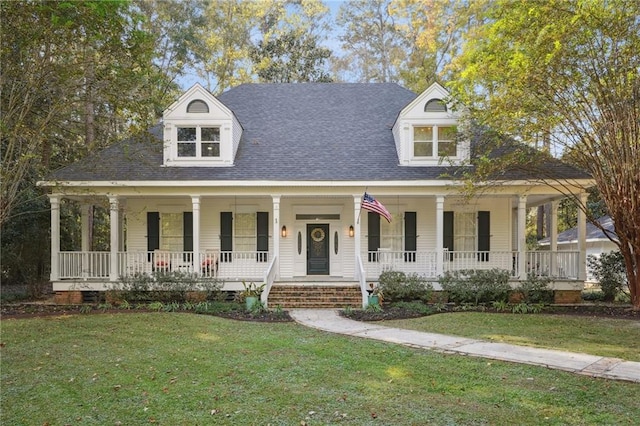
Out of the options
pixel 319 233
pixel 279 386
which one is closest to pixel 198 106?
pixel 319 233

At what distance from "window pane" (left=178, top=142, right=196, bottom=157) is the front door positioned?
4.65 metres

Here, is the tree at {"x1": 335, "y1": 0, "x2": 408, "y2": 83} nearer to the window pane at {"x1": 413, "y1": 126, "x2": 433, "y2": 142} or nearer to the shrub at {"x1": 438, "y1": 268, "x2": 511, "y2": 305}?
the window pane at {"x1": 413, "y1": 126, "x2": 433, "y2": 142}

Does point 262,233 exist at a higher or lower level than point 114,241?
higher

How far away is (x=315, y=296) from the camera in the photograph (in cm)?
1382

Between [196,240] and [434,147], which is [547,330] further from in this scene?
[196,240]

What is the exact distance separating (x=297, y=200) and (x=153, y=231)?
5.06 meters

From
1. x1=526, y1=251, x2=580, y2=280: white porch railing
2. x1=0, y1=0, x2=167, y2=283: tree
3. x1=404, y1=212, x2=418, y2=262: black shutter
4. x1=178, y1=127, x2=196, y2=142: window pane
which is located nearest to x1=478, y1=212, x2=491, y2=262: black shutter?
x1=526, y1=251, x2=580, y2=280: white porch railing

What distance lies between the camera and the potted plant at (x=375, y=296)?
1289cm

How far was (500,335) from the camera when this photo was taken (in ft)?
30.6

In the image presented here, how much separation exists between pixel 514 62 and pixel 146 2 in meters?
20.4

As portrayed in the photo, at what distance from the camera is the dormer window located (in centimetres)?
1529

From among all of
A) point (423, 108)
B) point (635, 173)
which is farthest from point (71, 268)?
point (635, 173)

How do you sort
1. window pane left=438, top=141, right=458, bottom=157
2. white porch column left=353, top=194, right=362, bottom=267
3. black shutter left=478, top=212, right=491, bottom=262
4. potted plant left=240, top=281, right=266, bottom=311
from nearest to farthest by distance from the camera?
potted plant left=240, top=281, right=266, bottom=311, white porch column left=353, top=194, right=362, bottom=267, window pane left=438, top=141, right=458, bottom=157, black shutter left=478, top=212, right=491, bottom=262

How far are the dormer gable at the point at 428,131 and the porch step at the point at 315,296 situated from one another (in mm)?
4572
